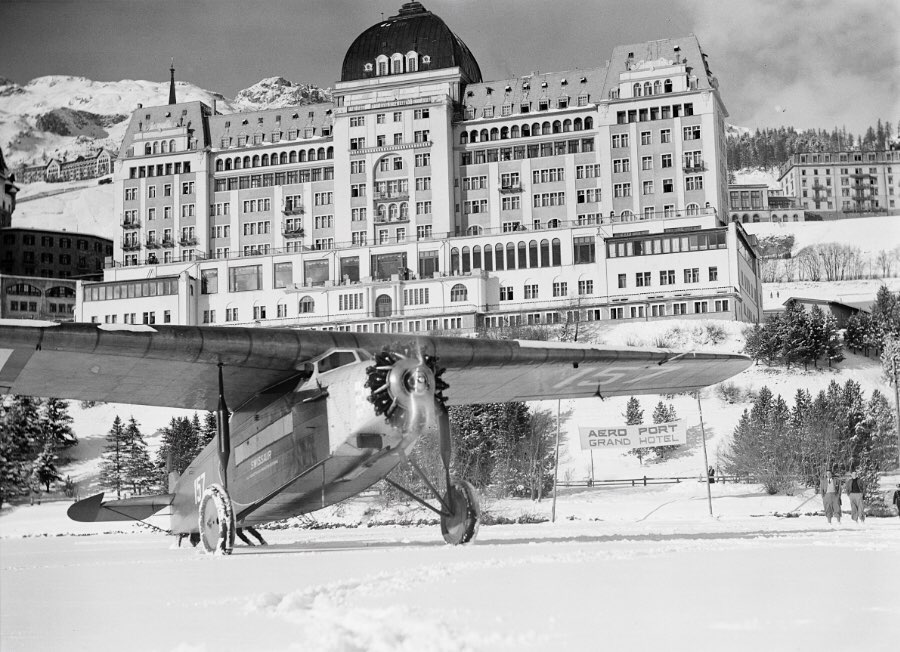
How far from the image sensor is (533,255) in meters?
91.4

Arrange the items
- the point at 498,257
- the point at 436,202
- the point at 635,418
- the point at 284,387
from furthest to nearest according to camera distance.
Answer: the point at 436,202
the point at 498,257
the point at 635,418
the point at 284,387

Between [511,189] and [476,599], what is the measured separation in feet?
294

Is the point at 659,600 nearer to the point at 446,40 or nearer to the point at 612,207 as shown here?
the point at 612,207

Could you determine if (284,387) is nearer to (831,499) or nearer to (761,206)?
(831,499)

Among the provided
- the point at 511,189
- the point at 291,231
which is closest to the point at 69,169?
the point at 291,231

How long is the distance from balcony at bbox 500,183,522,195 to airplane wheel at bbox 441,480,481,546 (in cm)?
8214

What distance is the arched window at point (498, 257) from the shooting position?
9156 cm

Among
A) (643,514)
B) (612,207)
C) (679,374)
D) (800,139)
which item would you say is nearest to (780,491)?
(643,514)

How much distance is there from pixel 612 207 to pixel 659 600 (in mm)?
86987

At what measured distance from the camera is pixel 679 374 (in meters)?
19.0

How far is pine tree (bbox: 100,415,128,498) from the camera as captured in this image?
26.9m

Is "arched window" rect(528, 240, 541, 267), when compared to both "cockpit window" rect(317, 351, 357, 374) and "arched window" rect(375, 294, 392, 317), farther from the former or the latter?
"cockpit window" rect(317, 351, 357, 374)

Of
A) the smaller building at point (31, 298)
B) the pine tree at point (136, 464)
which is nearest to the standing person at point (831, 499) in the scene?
the pine tree at point (136, 464)

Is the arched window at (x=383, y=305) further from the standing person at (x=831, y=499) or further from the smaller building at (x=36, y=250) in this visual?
the standing person at (x=831, y=499)
